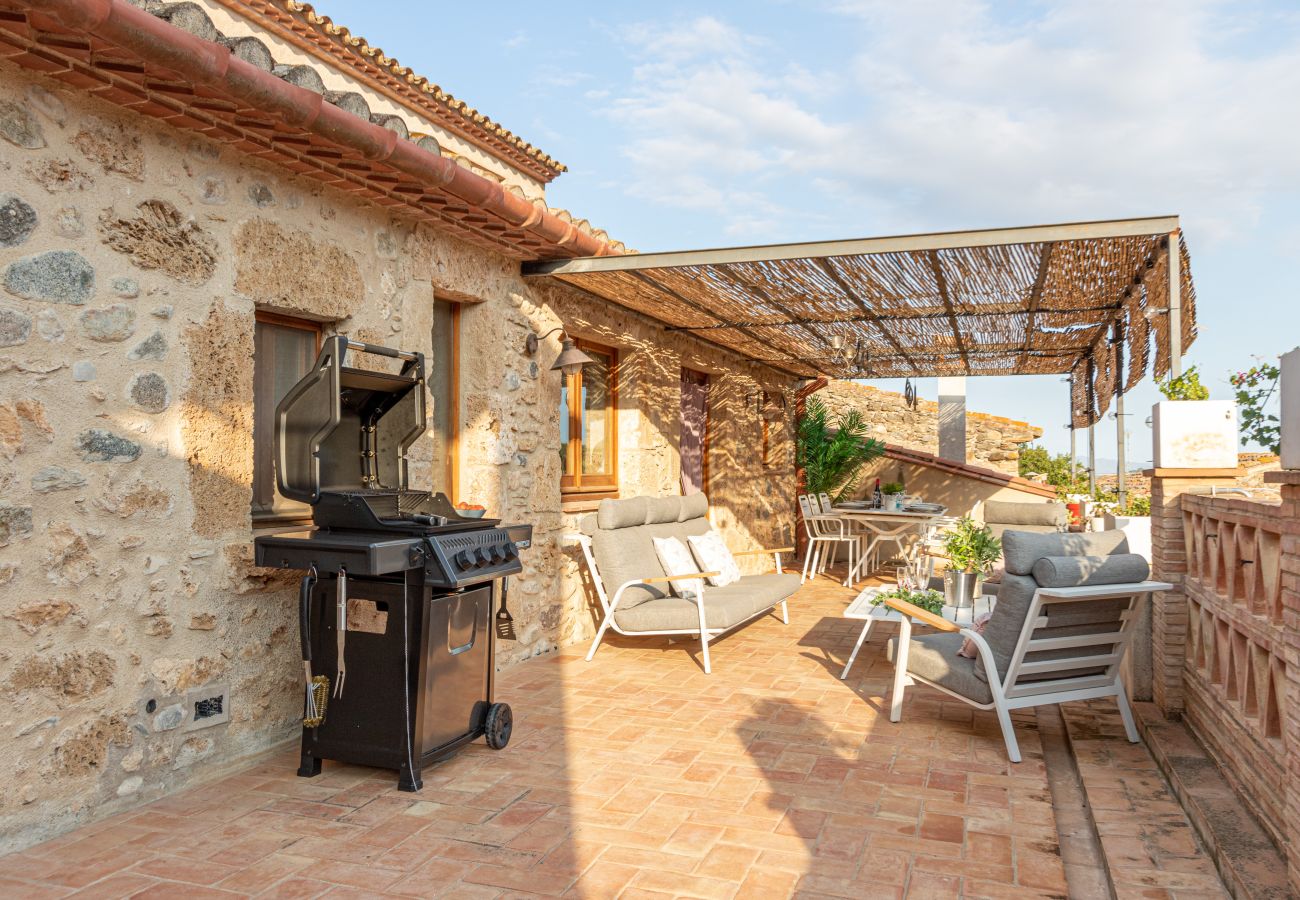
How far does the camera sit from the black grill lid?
11.0 feet

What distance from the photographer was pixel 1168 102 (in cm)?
699

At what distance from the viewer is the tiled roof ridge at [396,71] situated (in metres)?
6.74

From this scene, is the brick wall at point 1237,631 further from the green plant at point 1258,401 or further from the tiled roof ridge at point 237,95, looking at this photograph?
the tiled roof ridge at point 237,95

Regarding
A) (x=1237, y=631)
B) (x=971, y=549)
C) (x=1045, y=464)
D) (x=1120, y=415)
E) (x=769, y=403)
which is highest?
(x=769, y=403)

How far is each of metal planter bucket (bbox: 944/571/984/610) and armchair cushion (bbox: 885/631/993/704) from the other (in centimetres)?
74

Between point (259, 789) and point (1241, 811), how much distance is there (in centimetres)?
346

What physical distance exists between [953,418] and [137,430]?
1313cm

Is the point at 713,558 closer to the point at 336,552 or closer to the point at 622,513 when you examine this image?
the point at 622,513

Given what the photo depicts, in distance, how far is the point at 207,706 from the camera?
11.2 feet

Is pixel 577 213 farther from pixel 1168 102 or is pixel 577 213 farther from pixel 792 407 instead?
pixel 792 407

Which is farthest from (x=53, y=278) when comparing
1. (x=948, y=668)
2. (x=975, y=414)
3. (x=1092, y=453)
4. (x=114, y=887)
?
(x=975, y=414)

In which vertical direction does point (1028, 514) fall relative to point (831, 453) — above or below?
below

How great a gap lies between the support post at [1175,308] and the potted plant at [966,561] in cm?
144

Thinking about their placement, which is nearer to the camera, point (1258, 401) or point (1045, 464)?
point (1258, 401)
